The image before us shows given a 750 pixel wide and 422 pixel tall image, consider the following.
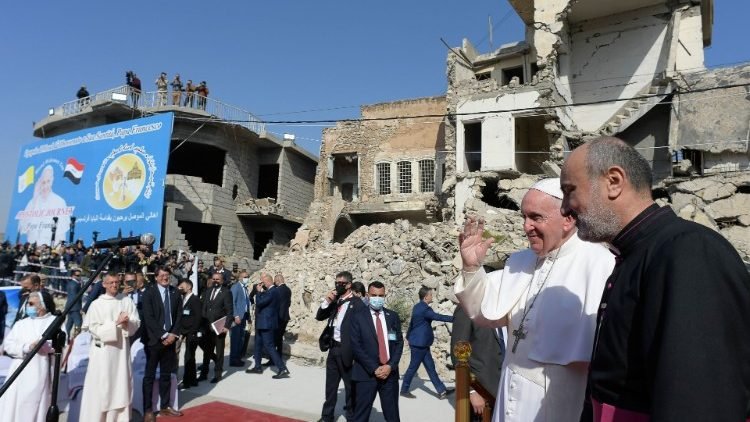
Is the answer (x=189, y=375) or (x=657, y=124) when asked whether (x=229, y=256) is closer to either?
(x=189, y=375)

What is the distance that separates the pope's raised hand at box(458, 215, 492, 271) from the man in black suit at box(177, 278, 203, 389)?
6.30 meters

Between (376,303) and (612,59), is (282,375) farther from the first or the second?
(612,59)

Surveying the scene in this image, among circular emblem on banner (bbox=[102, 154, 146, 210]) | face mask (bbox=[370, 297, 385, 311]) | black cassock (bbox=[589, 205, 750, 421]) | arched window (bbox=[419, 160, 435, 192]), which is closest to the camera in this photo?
black cassock (bbox=[589, 205, 750, 421])

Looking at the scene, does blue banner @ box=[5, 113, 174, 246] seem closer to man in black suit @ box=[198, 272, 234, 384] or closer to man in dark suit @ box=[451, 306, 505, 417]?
man in black suit @ box=[198, 272, 234, 384]

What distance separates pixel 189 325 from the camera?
7586 mm

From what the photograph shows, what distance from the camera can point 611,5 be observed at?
776 inches

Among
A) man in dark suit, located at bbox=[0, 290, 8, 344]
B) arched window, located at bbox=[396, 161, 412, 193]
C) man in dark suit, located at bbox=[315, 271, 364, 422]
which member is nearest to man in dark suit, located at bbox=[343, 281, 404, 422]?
man in dark suit, located at bbox=[315, 271, 364, 422]

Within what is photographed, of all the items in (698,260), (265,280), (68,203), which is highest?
(68,203)

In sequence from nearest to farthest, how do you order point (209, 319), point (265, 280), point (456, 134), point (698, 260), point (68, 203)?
point (698, 260) → point (209, 319) → point (265, 280) → point (456, 134) → point (68, 203)

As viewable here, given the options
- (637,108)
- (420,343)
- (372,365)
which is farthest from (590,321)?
(637,108)

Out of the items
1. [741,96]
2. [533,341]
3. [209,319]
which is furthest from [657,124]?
[533,341]

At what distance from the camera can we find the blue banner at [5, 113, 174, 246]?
64.4 ft

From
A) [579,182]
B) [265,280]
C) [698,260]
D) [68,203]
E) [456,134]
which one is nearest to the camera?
[698,260]

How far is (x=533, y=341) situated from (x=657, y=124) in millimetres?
20053
